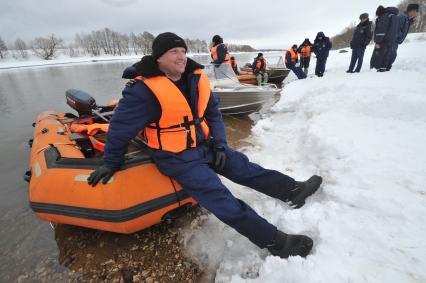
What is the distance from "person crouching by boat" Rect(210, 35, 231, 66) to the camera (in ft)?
21.5

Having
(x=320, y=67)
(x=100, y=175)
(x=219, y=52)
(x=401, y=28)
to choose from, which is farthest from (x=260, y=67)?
(x=100, y=175)

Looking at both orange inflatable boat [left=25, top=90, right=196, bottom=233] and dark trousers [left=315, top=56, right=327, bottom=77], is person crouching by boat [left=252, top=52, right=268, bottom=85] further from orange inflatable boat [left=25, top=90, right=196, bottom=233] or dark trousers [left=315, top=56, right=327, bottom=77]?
orange inflatable boat [left=25, top=90, right=196, bottom=233]

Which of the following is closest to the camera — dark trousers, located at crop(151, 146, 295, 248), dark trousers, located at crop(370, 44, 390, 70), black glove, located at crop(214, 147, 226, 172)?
dark trousers, located at crop(151, 146, 295, 248)

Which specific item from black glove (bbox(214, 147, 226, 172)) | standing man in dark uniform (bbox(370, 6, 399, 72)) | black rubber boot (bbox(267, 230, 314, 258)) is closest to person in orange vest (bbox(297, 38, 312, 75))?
standing man in dark uniform (bbox(370, 6, 399, 72))

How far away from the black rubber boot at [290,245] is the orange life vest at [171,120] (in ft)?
3.57

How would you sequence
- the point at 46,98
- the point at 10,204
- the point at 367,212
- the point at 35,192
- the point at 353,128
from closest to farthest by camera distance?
the point at 367,212 < the point at 35,192 < the point at 10,204 < the point at 353,128 < the point at 46,98

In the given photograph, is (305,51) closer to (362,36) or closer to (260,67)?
(260,67)

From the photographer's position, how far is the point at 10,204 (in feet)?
10.9

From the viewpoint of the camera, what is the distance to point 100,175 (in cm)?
228

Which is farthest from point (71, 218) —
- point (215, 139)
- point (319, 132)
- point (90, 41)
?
point (90, 41)

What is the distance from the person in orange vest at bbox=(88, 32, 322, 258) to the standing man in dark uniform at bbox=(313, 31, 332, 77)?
346 inches

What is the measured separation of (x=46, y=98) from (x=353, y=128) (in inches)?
465

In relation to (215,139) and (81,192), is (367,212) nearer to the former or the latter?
(215,139)

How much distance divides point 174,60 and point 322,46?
9.60 metres
